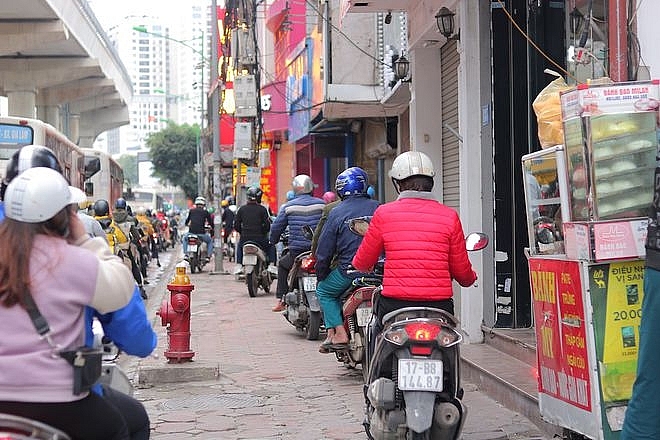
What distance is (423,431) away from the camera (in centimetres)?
514

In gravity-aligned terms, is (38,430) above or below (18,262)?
below

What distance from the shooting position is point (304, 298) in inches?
436

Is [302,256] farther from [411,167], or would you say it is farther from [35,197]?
→ [35,197]

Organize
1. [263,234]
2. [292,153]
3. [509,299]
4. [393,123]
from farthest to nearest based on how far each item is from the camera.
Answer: [292,153], [393,123], [263,234], [509,299]

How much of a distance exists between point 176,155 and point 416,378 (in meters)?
82.6

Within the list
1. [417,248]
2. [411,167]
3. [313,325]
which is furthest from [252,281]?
[417,248]

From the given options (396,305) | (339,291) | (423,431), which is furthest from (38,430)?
(339,291)

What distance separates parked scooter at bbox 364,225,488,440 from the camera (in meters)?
5.13

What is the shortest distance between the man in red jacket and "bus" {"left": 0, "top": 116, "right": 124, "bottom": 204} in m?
3.64

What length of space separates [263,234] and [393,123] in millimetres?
3733

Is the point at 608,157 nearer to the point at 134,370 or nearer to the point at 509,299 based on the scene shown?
the point at 509,299

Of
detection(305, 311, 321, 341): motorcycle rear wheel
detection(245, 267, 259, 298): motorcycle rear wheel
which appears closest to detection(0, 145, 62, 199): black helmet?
detection(305, 311, 321, 341): motorcycle rear wheel

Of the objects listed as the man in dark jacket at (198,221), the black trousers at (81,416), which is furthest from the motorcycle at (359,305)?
the man in dark jacket at (198,221)

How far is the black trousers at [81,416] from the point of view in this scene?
3.13 metres
